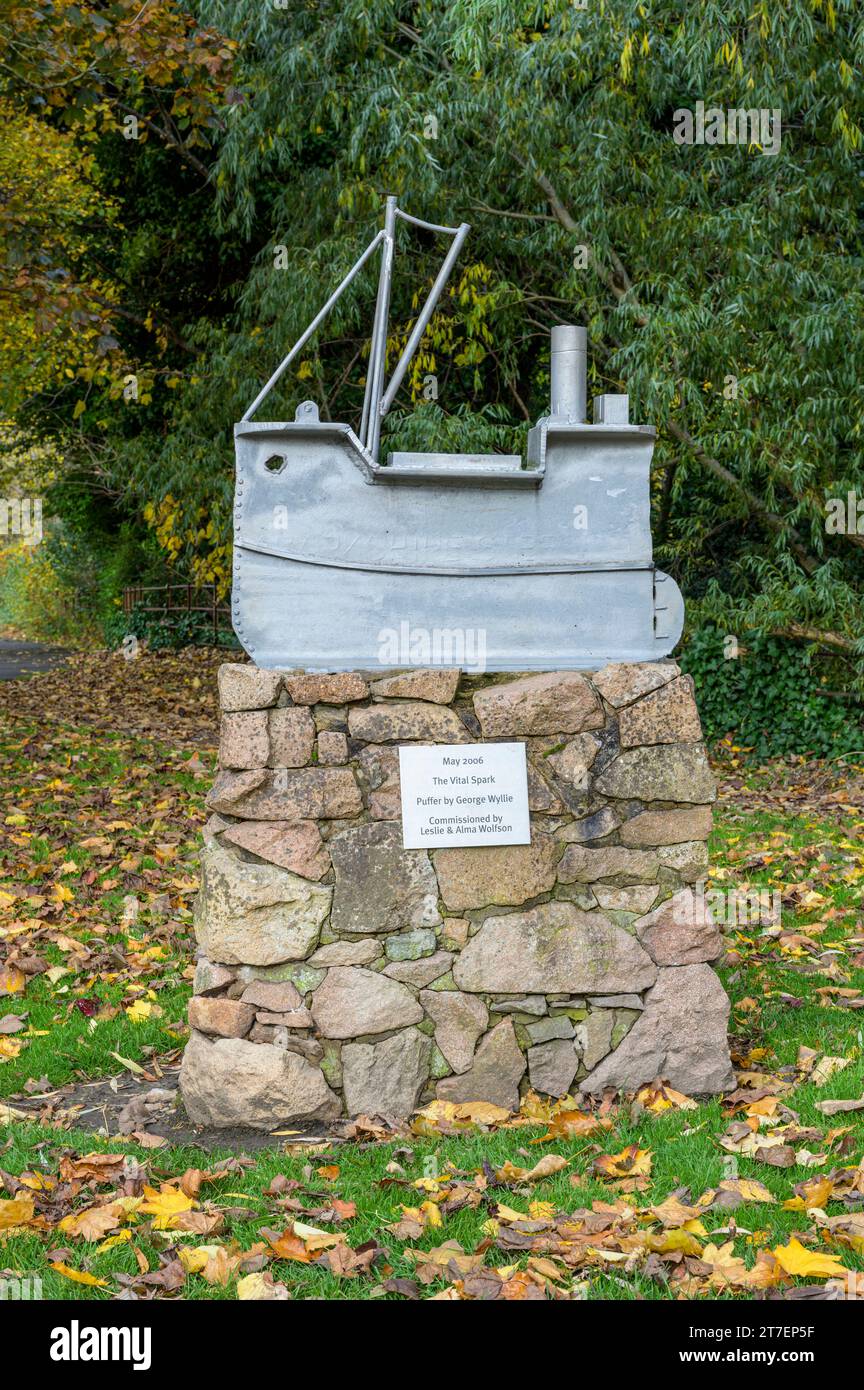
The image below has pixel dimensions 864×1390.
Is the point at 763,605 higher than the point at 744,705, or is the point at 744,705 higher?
the point at 763,605

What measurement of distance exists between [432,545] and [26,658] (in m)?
18.7

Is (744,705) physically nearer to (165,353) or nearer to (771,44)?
(771,44)

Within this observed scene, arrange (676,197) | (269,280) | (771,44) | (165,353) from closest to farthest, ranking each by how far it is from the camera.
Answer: (771,44), (676,197), (269,280), (165,353)

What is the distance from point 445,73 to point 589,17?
147 cm

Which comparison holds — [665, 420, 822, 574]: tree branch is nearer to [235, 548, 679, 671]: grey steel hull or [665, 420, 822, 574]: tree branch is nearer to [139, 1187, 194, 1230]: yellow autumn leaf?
[235, 548, 679, 671]: grey steel hull

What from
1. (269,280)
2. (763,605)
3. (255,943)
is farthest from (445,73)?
(255,943)

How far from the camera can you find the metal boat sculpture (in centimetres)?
430

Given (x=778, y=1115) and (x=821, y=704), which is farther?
(x=821, y=704)

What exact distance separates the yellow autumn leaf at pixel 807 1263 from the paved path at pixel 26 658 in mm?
15808

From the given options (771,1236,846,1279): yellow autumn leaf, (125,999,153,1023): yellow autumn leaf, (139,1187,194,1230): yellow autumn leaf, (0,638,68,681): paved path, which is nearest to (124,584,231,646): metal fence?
(0,638,68,681): paved path

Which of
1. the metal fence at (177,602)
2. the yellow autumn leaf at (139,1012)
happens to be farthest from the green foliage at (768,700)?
the metal fence at (177,602)

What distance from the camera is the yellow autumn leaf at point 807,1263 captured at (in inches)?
119

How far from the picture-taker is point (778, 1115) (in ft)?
13.5

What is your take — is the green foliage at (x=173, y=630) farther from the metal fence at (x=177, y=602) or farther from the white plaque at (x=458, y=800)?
the white plaque at (x=458, y=800)
